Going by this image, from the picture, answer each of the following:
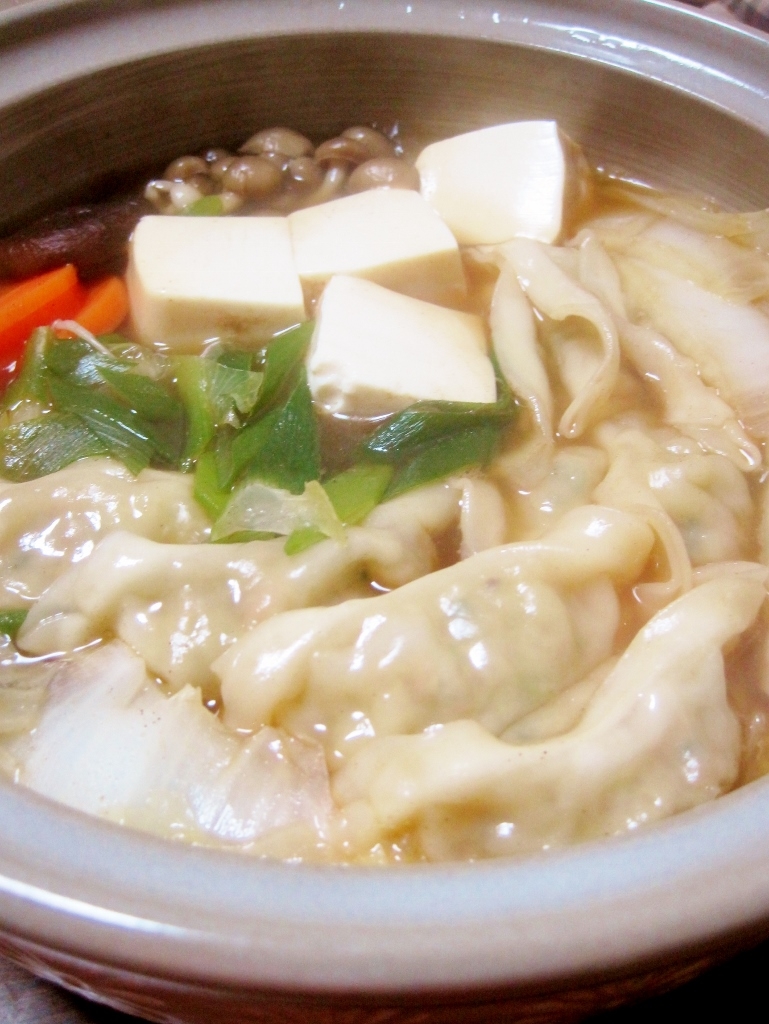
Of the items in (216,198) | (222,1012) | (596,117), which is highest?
(596,117)

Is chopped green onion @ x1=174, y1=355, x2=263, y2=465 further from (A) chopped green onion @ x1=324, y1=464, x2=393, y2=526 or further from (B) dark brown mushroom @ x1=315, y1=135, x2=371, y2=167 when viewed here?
(B) dark brown mushroom @ x1=315, y1=135, x2=371, y2=167

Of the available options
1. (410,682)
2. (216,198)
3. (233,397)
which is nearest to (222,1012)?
(410,682)

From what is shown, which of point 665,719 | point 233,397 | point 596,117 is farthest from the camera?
point 596,117

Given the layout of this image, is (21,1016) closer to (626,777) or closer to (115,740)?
(115,740)

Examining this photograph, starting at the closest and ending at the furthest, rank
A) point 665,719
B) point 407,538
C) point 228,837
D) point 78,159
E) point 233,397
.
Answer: point 228,837
point 665,719
point 407,538
point 233,397
point 78,159

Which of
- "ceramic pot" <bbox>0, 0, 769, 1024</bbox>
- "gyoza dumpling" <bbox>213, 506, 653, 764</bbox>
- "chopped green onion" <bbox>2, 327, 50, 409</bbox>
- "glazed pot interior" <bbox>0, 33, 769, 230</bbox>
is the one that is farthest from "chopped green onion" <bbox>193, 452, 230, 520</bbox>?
"glazed pot interior" <bbox>0, 33, 769, 230</bbox>

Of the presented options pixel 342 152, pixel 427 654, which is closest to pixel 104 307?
pixel 342 152
